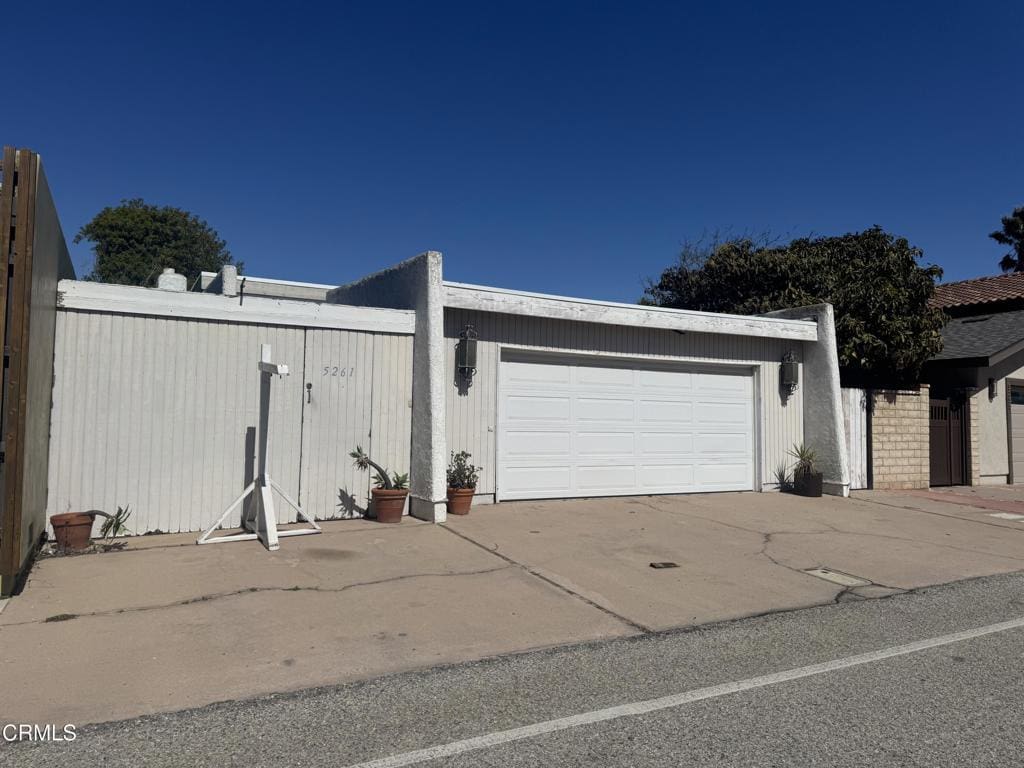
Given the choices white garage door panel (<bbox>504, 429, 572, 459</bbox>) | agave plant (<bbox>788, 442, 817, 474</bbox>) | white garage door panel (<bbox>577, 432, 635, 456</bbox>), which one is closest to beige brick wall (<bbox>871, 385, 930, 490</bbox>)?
agave plant (<bbox>788, 442, 817, 474</bbox>)

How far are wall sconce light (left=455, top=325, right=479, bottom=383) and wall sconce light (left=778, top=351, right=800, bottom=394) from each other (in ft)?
20.1

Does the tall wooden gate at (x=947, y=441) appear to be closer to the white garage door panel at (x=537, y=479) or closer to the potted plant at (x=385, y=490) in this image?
the white garage door panel at (x=537, y=479)

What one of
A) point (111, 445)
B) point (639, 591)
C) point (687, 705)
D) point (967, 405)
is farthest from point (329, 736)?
point (967, 405)

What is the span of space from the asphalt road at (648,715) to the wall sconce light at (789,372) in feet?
26.1

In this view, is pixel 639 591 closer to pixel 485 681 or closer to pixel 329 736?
pixel 485 681

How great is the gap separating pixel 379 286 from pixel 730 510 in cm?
627

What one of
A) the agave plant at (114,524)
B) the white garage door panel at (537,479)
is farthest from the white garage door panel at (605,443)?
the agave plant at (114,524)

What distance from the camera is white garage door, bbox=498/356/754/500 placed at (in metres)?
10.4

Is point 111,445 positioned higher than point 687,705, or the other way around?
point 111,445

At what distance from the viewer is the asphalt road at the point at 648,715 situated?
124 inches

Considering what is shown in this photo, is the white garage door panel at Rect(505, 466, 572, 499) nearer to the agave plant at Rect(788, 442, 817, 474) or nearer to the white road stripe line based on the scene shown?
the agave plant at Rect(788, 442, 817, 474)

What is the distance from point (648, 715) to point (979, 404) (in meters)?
15.7

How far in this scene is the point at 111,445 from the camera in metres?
7.41

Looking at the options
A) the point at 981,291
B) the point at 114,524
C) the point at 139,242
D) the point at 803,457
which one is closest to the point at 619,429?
the point at 803,457
